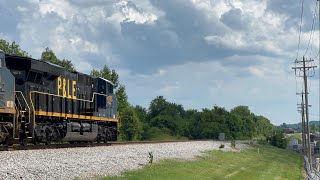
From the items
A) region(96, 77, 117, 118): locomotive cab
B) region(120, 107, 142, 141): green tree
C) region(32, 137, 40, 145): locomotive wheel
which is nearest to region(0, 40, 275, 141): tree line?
region(120, 107, 142, 141): green tree

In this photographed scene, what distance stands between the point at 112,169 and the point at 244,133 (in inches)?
3840

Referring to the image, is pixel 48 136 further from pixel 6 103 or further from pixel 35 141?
pixel 6 103

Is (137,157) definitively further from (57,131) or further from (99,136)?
(99,136)

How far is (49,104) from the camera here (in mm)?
24344

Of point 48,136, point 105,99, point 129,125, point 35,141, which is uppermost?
point 105,99

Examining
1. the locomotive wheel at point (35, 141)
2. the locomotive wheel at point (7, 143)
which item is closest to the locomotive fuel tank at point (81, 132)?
the locomotive wheel at point (35, 141)

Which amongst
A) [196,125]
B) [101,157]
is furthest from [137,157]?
[196,125]

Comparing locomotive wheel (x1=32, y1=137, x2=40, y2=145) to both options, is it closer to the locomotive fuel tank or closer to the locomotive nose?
the locomotive fuel tank

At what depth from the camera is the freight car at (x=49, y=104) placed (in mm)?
20250

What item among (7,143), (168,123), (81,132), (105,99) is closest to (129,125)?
(168,123)

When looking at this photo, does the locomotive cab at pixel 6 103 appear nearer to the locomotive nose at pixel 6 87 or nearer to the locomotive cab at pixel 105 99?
the locomotive nose at pixel 6 87

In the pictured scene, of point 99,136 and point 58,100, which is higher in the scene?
point 58,100

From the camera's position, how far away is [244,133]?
368 ft

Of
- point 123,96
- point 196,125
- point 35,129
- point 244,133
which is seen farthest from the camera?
point 244,133
